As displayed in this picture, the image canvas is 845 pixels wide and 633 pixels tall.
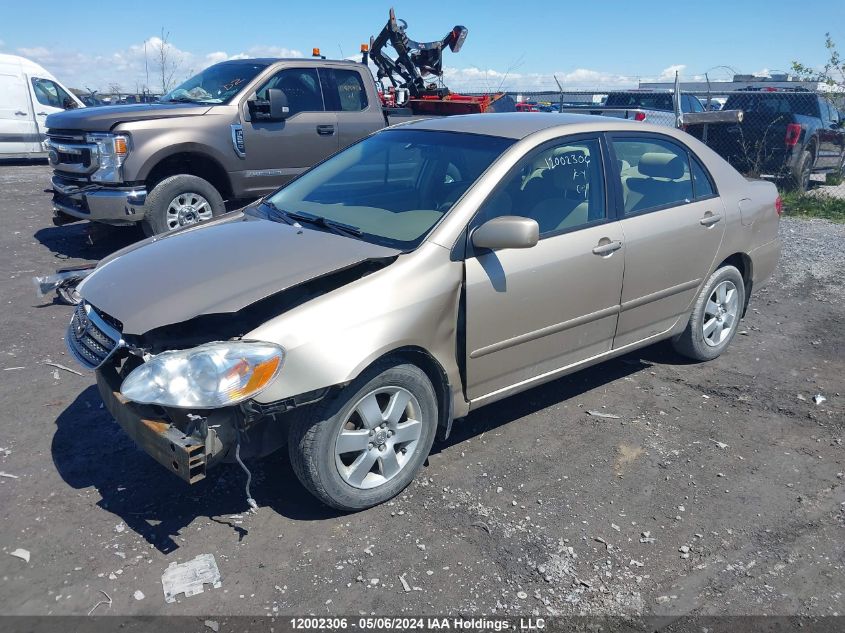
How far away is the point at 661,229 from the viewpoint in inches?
179

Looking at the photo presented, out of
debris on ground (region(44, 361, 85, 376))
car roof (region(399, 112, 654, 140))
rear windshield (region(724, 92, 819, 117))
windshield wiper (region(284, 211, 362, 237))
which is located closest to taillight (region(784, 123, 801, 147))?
rear windshield (region(724, 92, 819, 117))

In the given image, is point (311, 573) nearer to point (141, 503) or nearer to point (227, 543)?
point (227, 543)

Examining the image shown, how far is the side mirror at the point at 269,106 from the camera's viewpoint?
25.8 ft

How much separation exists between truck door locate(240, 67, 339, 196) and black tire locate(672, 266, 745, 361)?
15.9ft

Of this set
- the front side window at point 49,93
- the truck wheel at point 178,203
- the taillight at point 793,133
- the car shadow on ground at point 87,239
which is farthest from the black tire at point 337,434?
the front side window at point 49,93

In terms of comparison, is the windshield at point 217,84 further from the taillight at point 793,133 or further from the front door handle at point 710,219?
the taillight at point 793,133

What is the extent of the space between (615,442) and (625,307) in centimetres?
84

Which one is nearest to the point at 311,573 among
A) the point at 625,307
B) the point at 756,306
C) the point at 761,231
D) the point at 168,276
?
the point at 168,276

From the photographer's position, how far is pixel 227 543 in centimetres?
322

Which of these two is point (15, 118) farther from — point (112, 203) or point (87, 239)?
point (112, 203)

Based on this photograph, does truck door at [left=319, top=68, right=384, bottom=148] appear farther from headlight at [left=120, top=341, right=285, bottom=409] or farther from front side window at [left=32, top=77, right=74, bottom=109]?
front side window at [left=32, top=77, right=74, bottom=109]

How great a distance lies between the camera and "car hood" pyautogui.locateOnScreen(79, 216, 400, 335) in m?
3.11

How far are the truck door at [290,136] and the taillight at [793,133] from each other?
8008mm

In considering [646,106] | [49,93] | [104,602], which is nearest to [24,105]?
[49,93]
